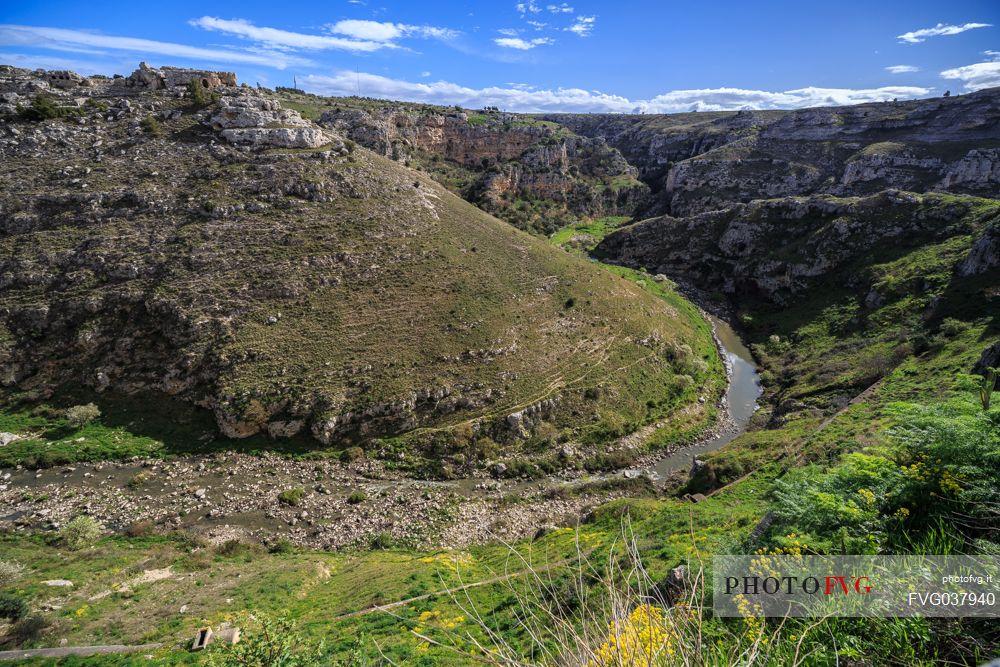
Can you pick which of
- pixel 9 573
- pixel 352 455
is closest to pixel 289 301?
pixel 352 455

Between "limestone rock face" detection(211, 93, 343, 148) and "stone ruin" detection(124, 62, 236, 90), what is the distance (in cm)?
811

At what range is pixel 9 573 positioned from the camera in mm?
16891

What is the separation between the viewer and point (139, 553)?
20.0 metres

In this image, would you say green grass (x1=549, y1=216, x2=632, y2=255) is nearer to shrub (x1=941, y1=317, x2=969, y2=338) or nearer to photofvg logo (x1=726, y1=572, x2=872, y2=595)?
shrub (x1=941, y1=317, x2=969, y2=338)

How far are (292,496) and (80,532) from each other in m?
9.54

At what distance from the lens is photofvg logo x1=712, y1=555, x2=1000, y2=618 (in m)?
3.73

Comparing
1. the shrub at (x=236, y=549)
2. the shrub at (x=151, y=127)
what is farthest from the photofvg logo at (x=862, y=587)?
the shrub at (x=151, y=127)

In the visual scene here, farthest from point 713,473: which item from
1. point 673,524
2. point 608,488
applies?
point 673,524

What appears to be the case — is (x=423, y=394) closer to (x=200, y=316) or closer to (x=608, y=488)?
(x=608, y=488)

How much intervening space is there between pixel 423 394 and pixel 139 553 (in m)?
16.9

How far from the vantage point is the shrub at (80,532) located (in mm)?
20312

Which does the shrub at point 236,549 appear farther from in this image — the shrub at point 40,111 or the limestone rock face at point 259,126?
the shrub at point 40,111

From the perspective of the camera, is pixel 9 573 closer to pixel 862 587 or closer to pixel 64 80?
pixel 862 587

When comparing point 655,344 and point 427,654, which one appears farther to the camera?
point 655,344
